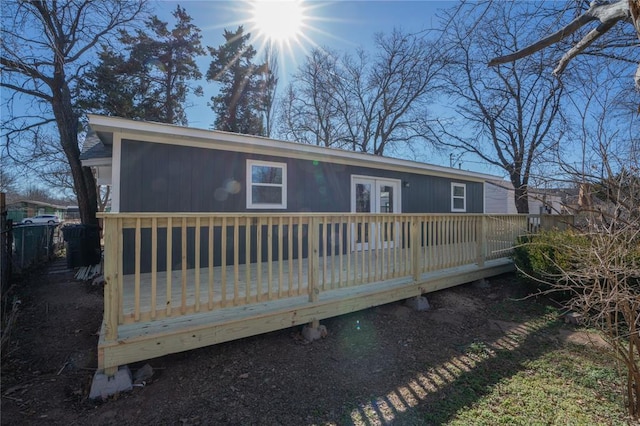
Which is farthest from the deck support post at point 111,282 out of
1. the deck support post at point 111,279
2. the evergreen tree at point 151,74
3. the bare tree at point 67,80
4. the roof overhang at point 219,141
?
the evergreen tree at point 151,74

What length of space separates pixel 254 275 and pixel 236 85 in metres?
15.7

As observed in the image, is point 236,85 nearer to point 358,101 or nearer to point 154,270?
point 358,101

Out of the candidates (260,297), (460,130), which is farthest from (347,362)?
(460,130)

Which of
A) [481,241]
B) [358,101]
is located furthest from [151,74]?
[481,241]

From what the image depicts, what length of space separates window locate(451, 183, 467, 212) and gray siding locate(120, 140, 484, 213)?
3813 mm

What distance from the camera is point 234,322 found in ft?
9.66

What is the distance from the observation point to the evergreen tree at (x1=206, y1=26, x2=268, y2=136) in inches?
687

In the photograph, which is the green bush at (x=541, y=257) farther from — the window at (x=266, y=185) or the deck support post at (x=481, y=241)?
the window at (x=266, y=185)

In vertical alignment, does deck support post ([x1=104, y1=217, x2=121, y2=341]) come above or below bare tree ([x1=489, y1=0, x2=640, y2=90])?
below

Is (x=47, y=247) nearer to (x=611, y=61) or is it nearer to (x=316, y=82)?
(x=611, y=61)

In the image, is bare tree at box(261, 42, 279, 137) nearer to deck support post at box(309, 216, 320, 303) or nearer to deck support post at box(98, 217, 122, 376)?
deck support post at box(309, 216, 320, 303)

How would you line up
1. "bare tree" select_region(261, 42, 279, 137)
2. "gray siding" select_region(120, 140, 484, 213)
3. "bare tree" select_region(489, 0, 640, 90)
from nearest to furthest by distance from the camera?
"bare tree" select_region(489, 0, 640, 90)
"gray siding" select_region(120, 140, 484, 213)
"bare tree" select_region(261, 42, 279, 137)

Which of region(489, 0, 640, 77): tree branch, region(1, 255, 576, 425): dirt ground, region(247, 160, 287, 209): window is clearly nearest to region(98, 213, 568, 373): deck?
region(1, 255, 576, 425): dirt ground

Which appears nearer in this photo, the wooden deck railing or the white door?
the wooden deck railing
